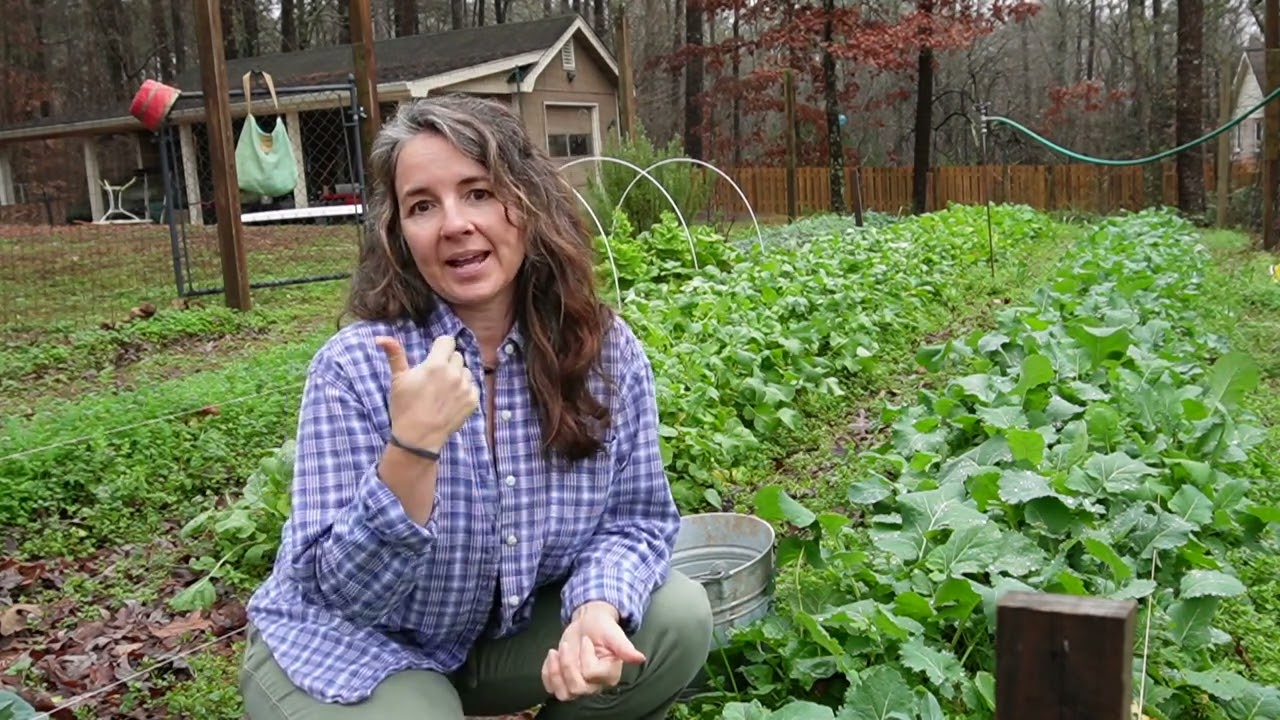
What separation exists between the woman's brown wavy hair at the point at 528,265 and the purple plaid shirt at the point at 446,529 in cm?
4

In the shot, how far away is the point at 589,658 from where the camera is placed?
1947 mm

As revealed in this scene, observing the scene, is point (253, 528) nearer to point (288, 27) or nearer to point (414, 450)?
point (414, 450)

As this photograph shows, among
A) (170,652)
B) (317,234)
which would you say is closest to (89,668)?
(170,652)

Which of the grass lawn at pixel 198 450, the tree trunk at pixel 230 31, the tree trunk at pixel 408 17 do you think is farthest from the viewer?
the tree trunk at pixel 230 31

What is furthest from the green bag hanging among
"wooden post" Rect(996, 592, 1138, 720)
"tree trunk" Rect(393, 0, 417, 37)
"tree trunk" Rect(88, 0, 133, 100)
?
"tree trunk" Rect(88, 0, 133, 100)

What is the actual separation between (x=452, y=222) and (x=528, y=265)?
8.5 inches

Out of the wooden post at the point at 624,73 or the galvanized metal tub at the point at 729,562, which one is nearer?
the galvanized metal tub at the point at 729,562

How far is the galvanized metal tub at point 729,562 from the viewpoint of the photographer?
2824mm

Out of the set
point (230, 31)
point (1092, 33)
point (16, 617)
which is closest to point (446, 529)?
point (16, 617)

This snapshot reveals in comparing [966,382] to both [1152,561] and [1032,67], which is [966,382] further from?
[1032,67]

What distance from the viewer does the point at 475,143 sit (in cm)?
211

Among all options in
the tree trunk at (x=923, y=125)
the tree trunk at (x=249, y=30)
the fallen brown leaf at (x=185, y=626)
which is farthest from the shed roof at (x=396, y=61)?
the fallen brown leaf at (x=185, y=626)

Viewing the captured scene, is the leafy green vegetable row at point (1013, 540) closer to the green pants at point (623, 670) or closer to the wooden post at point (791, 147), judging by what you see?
the green pants at point (623, 670)

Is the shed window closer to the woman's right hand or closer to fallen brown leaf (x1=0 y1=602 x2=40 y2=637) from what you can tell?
fallen brown leaf (x1=0 y1=602 x2=40 y2=637)
